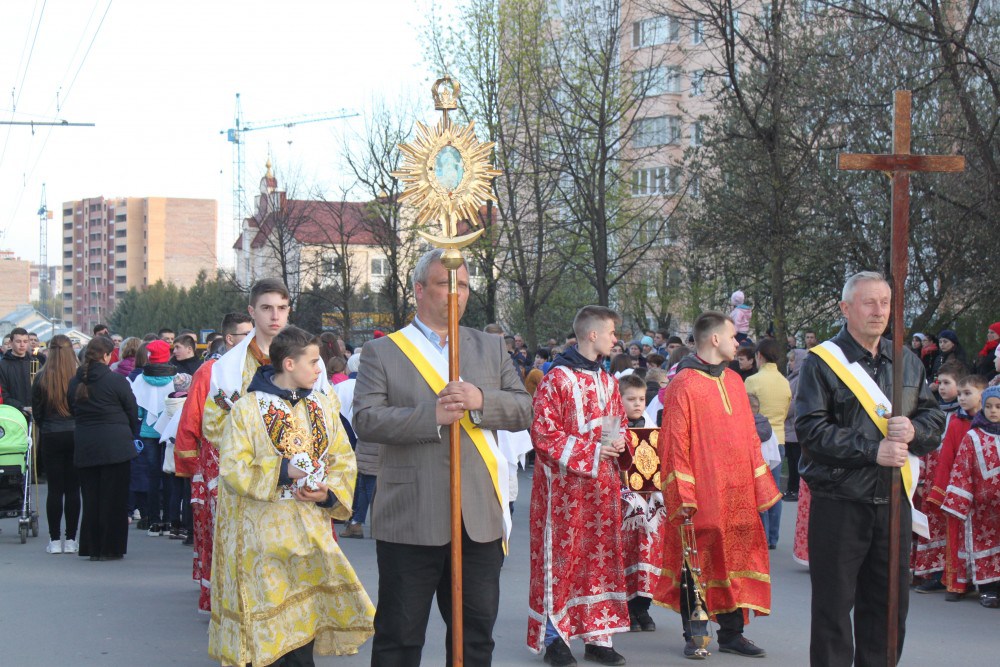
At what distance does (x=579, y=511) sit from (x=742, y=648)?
137 cm

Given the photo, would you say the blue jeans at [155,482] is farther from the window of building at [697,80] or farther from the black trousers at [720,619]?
the window of building at [697,80]

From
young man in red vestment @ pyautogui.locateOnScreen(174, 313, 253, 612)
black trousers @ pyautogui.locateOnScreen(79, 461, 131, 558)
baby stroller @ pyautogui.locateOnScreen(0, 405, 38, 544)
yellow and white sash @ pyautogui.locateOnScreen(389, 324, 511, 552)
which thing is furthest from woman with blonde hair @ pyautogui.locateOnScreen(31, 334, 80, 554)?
yellow and white sash @ pyautogui.locateOnScreen(389, 324, 511, 552)

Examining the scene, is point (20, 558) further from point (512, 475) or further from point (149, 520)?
point (512, 475)

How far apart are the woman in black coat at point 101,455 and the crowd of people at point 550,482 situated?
0.02m

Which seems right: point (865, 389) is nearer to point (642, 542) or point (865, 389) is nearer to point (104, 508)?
point (642, 542)

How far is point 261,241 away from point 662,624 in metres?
42.2

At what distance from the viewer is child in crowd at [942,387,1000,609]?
29.3 feet

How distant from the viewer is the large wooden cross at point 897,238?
5.27 meters

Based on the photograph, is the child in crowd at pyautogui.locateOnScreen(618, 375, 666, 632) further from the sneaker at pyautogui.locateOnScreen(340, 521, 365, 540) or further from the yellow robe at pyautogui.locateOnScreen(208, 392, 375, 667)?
the sneaker at pyautogui.locateOnScreen(340, 521, 365, 540)

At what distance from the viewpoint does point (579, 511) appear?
23.4 ft

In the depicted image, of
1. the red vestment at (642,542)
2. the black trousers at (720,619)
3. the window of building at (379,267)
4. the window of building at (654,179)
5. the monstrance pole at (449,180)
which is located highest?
the window of building at (654,179)

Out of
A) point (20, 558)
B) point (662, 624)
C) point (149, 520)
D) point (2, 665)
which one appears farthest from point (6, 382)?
point (662, 624)

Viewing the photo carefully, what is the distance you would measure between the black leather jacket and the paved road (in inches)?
82.2

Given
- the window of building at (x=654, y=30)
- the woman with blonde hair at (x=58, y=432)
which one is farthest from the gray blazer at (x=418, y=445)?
the window of building at (x=654, y=30)
